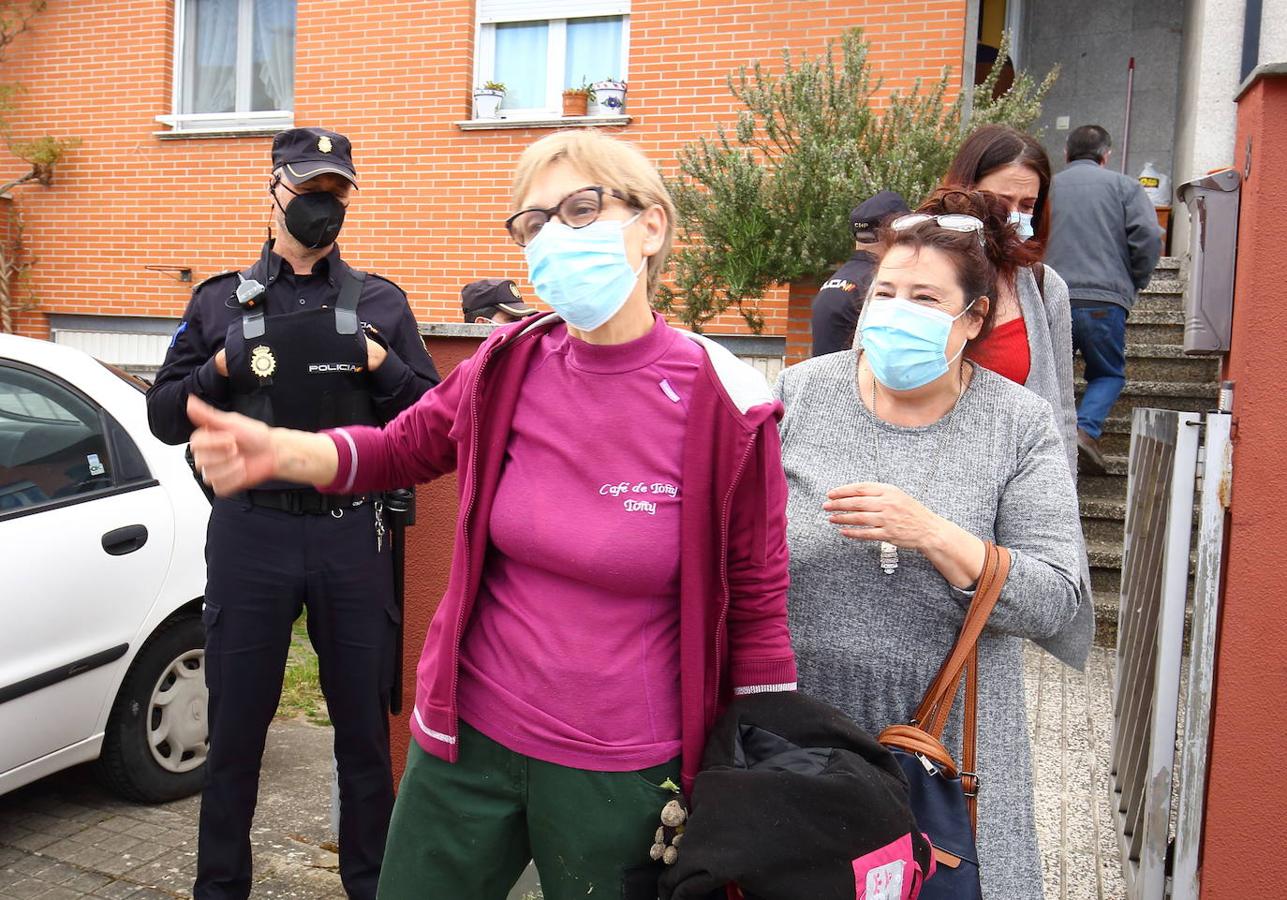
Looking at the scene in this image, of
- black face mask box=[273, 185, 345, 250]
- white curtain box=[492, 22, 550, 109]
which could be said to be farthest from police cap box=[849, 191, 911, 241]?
white curtain box=[492, 22, 550, 109]

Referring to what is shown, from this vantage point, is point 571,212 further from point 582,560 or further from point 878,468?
point 878,468

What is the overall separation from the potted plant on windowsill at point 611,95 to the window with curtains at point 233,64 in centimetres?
329

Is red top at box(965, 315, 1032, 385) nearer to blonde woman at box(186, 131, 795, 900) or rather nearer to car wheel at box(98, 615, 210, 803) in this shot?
blonde woman at box(186, 131, 795, 900)

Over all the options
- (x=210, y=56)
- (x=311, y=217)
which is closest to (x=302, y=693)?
(x=311, y=217)

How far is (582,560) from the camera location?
1.97 m

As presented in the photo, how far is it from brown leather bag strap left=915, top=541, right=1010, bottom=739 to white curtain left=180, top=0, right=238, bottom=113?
35.5ft

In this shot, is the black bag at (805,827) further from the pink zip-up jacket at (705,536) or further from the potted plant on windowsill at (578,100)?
the potted plant on windowsill at (578,100)

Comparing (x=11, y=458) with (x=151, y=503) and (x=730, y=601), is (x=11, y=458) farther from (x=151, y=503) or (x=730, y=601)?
(x=730, y=601)

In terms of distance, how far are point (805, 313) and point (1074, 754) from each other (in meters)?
4.47

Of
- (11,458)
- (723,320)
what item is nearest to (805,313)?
(723,320)

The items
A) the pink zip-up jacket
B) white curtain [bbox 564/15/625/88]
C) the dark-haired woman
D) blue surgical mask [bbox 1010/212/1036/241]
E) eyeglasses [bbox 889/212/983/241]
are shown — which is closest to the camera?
the pink zip-up jacket

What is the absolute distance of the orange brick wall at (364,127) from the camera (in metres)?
9.09

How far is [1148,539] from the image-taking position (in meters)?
3.70

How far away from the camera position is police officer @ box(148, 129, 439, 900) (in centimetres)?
324
